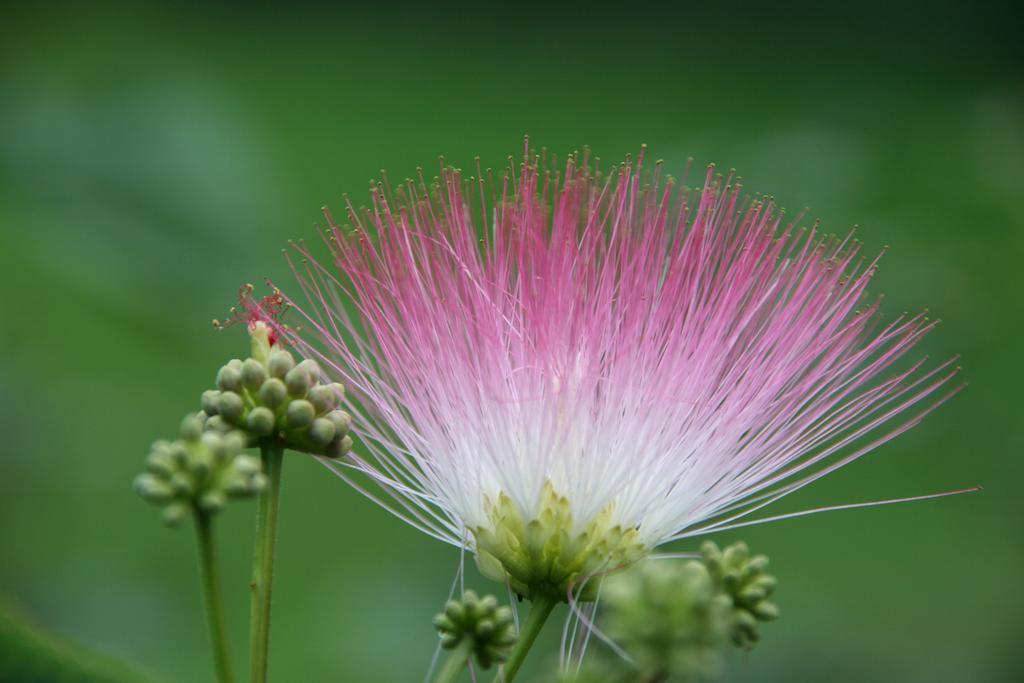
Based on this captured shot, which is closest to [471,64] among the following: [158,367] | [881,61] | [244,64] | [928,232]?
[244,64]

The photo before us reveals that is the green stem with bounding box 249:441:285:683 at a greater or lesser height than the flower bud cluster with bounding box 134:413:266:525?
lesser

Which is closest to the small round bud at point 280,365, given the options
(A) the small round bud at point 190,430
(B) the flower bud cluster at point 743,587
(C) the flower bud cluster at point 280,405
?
(C) the flower bud cluster at point 280,405

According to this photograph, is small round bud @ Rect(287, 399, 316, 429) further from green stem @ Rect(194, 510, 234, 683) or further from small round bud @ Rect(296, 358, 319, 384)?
green stem @ Rect(194, 510, 234, 683)

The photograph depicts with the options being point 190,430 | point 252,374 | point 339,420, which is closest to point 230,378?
point 252,374

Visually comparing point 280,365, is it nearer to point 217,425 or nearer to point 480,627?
point 217,425

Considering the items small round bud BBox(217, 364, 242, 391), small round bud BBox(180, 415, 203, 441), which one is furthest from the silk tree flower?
small round bud BBox(180, 415, 203, 441)

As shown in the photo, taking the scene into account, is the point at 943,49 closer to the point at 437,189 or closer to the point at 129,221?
the point at 129,221
